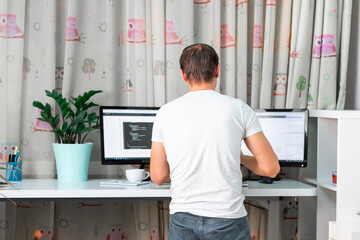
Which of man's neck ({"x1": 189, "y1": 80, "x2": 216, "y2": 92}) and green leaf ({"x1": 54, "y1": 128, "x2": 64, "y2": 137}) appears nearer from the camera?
man's neck ({"x1": 189, "y1": 80, "x2": 216, "y2": 92})

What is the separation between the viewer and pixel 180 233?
1.57 m

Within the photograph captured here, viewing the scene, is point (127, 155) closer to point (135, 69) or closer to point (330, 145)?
point (135, 69)

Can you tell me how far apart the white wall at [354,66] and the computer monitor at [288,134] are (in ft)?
1.44

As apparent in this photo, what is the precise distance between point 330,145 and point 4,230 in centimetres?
178

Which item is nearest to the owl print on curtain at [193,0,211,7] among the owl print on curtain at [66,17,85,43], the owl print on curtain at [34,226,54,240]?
the owl print on curtain at [66,17,85,43]

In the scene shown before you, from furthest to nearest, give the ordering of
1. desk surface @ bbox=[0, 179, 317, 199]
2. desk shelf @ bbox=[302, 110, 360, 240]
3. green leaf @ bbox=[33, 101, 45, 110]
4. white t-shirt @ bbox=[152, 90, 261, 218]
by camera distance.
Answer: green leaf @ bbox=[33, 101, 45, 110] < desk shelf @ bbox=[302, 110, 360, 240] < desk surface @ bbox=[0, 179, 317, 199] < white t-shirt @ bbox=[152, 90, 261, 218]

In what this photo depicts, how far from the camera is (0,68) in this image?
2.62 m

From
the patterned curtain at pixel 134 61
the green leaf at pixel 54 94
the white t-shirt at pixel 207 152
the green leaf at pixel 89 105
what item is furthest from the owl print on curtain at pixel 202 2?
the white t-shirt at pixel 207 152

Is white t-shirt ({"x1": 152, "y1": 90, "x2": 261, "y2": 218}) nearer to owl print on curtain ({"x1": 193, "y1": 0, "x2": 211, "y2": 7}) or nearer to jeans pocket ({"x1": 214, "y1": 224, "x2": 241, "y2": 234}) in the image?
A: jeans pocket ({"x1": 214, "y1": 224, "x2": 241, "y2": 234})

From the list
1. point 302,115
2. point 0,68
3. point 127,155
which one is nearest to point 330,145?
point 302,115

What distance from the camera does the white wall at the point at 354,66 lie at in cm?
284

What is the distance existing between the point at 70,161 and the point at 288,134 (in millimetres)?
1128

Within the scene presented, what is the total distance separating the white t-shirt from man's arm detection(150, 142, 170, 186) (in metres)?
0.07

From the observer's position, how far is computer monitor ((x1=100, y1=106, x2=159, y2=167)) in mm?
2574
